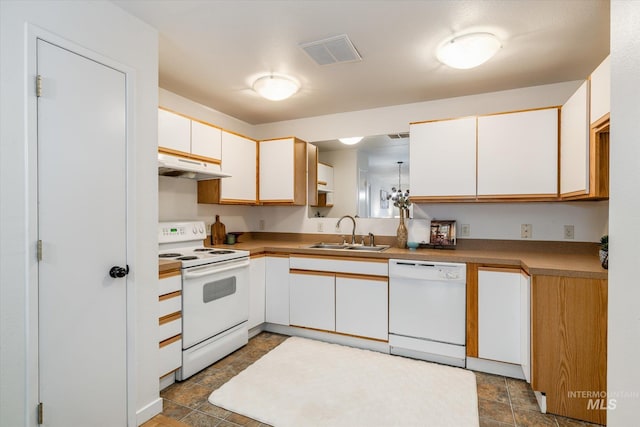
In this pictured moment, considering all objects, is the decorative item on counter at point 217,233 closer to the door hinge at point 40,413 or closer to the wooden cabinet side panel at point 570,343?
the door hinge at point 40,413

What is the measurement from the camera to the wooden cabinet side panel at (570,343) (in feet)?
5.99

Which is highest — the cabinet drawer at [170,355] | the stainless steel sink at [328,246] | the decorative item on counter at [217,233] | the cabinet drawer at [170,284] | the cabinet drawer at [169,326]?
the decorative item on counter at [217,233]

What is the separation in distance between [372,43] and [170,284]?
2.16 m

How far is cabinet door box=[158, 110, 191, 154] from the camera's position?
253 centimetres

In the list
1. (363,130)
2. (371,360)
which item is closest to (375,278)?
(371,360)

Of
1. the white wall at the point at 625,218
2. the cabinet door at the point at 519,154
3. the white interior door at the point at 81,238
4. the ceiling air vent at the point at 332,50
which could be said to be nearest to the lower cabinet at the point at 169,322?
the white interior door at the point at 81,238

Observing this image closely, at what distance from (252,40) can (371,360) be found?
2591 mm

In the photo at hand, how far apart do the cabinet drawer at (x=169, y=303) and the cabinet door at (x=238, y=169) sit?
1.17 m

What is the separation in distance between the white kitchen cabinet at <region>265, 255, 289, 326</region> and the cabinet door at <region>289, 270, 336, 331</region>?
2.3 inches

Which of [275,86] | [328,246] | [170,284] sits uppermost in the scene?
[275,86]

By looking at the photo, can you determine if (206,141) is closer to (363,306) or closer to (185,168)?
(185,168)

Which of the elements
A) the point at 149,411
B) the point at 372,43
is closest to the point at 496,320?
the point at 372,43

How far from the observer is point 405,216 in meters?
3.25

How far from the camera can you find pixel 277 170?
3.56m
